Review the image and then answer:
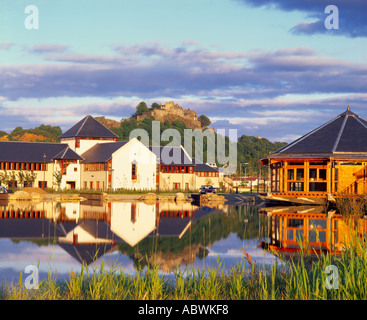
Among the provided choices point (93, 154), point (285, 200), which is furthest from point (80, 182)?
point (285, 200)

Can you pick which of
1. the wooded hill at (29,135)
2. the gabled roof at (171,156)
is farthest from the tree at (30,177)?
the wooded hill at (29,135)

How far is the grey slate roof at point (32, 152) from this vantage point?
7444 centimetres

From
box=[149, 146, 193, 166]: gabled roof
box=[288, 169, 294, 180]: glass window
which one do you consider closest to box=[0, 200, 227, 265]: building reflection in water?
box=[288, 169, 294, 180]: glass window

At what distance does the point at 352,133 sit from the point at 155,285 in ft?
129

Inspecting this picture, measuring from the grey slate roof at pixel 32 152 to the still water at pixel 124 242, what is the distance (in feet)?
149

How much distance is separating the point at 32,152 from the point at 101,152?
388 inches

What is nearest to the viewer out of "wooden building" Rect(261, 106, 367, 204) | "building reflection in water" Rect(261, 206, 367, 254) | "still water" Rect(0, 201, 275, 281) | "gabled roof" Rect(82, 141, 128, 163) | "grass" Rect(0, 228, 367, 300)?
"grass" Rect(0, 228, 367, 300)

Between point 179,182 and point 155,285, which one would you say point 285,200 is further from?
point 179,182

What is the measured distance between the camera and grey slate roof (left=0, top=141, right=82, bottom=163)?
7444 cm

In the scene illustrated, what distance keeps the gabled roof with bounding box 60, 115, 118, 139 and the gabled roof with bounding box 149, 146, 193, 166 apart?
23.1 ft

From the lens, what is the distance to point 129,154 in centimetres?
7338

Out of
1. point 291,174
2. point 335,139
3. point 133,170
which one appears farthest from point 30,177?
point 335,139

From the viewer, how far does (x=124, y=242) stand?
18766 millimetres

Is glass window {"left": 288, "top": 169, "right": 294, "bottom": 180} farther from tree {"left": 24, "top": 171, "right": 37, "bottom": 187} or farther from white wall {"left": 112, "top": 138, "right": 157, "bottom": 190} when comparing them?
tree {"left": 24, "top": 171, "right": 37, "bottom": 187}
